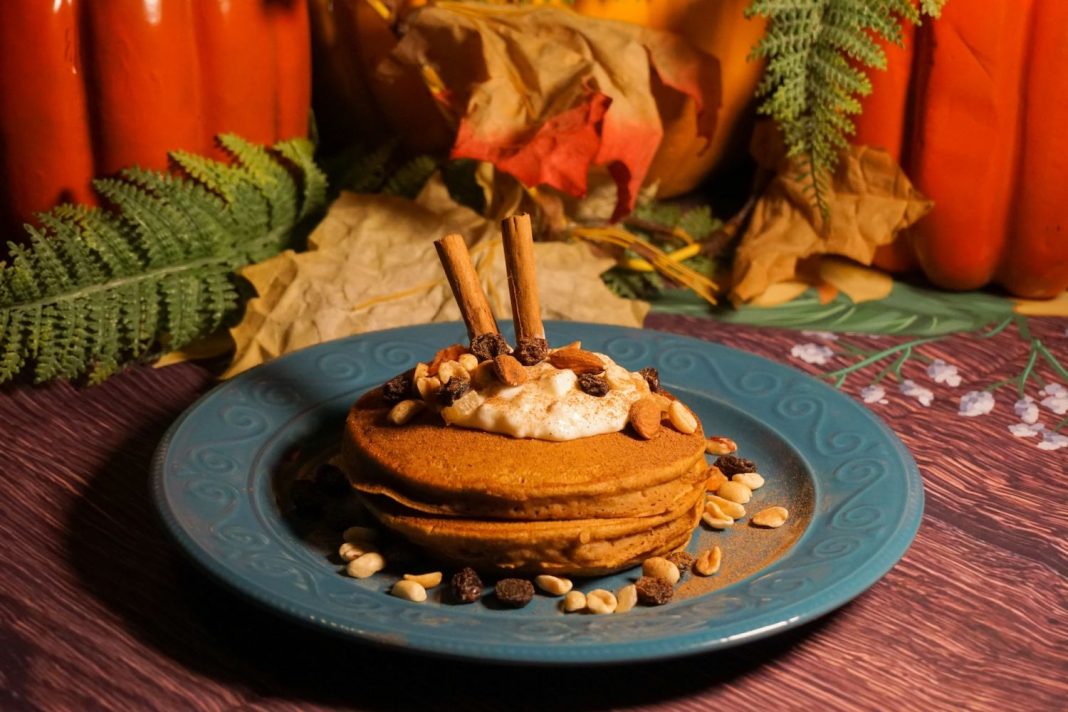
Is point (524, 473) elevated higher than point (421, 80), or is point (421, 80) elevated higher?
point (421, 80)

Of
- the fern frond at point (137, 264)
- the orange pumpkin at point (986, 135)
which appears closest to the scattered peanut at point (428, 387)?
the fern frond at point (137, 264)

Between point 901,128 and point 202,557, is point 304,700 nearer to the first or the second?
point 202,557

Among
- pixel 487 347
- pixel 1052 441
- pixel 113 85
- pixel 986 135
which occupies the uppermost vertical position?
pixel 113 85

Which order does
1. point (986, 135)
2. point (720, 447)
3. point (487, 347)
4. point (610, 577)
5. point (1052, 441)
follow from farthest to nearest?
point (986, 135), point (1052, 441), point (720, 447), point (487, 347), point (610, 577)

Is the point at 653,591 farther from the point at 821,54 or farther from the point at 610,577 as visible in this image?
the point at 821,54

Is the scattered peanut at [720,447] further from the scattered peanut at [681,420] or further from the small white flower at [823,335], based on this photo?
the small white flower at [823,335]

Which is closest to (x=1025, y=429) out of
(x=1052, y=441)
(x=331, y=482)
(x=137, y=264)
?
(x=1052, y=441)

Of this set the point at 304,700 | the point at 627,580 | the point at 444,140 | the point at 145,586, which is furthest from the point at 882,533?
the point at 444,140
